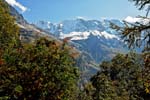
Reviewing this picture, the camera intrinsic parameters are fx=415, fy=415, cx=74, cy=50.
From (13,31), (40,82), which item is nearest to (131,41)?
(40,82)

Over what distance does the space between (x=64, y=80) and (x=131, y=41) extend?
1709cm

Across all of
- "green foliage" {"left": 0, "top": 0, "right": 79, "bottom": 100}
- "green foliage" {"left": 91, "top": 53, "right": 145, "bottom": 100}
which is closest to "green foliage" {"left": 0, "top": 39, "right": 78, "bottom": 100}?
"green foliage" {"left": 0, "top": 0, "right": 79, "bottom": 100}

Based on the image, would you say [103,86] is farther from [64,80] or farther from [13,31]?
[64,80]

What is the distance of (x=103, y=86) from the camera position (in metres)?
86.0

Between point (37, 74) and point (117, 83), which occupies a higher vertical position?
point (37, 74)

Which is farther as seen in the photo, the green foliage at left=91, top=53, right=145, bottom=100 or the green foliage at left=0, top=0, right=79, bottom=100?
the green foliage at left=91, top=53, right=145, bottom=100

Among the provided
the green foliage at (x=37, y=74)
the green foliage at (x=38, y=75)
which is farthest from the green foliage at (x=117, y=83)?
the green foliage at (x=38, y=75)

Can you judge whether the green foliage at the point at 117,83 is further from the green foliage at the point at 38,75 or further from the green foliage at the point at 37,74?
the green foliage at the point at 38,75

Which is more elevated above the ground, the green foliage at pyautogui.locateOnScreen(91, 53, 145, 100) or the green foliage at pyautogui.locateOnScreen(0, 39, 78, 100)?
the green foliage at pyautogui.locateOnScreen(0, 39, 78, 100)

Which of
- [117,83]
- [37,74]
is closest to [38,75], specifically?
[37,74]

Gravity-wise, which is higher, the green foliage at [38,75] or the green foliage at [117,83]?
the green foliage at [38,75]

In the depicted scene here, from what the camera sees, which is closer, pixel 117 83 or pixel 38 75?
pixel 38 75

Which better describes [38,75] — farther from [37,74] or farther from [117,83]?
[117,83]

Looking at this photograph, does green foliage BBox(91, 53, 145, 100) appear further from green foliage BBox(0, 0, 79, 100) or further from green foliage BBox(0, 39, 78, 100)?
green foliage BBox(0, 39, 78, 100)
